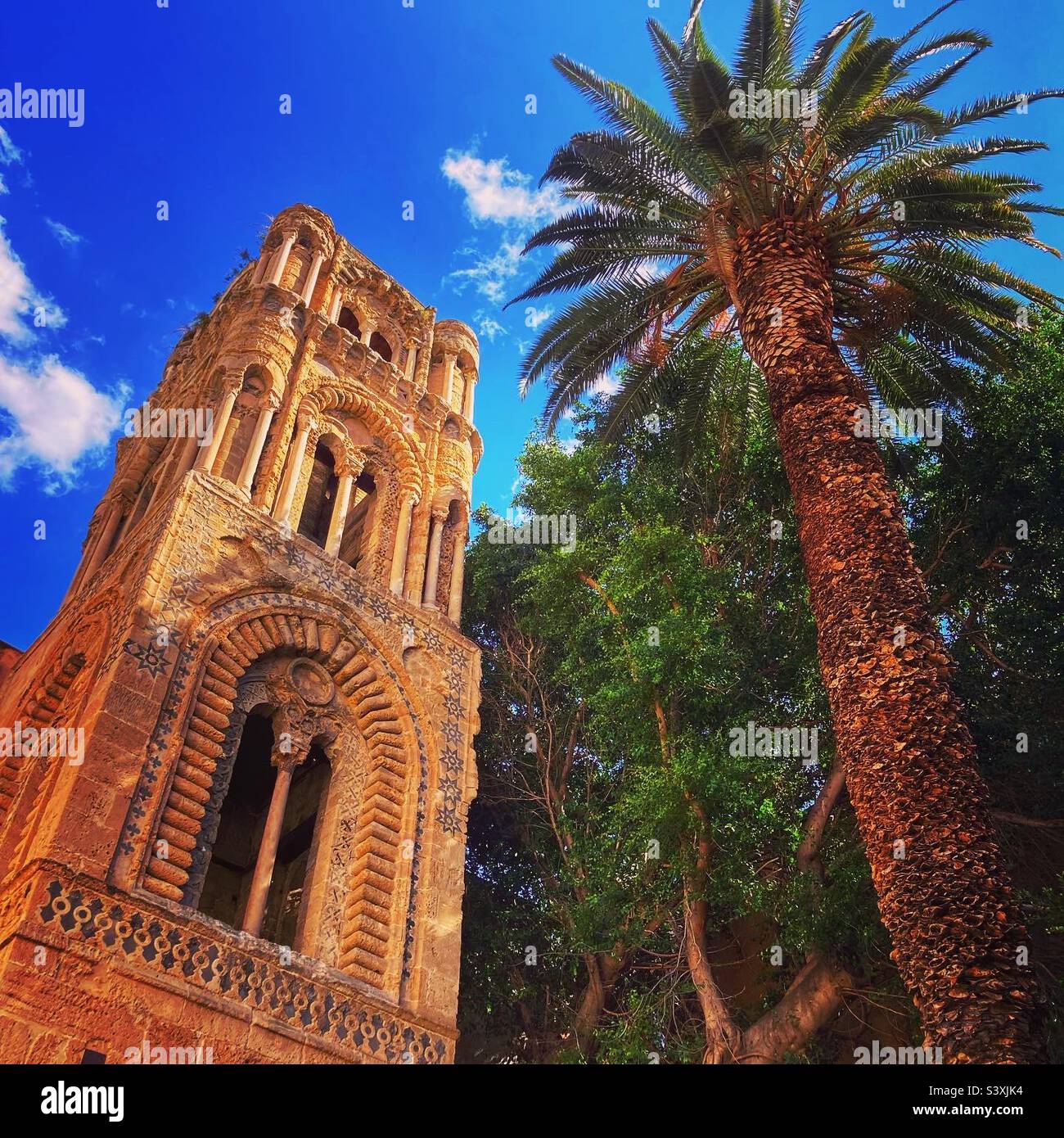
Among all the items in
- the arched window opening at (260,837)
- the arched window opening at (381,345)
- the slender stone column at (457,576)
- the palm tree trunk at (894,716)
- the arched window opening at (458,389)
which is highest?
the arched window opening at (381,345)

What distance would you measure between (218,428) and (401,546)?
3.03m

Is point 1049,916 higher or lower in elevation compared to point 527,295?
lower

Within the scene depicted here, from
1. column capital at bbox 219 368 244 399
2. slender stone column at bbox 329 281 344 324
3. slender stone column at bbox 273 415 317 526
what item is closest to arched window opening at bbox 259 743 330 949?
slender stone column at bbox 273 415 317 526

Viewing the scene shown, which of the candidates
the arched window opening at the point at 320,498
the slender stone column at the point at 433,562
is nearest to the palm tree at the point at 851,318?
the slender stone column at the point at 433,562

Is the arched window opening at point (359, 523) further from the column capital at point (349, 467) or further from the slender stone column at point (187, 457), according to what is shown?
the slender stone column at point (187, 457)

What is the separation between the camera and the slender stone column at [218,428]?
1279 cm

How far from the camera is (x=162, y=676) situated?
32.3 ft

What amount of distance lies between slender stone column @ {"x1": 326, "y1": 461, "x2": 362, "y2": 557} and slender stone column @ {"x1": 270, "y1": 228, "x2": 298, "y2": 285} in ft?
10.7

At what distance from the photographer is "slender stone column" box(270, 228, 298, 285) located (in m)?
16.2

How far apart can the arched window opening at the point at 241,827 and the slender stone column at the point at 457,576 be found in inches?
118

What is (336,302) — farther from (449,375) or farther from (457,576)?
(457,576)

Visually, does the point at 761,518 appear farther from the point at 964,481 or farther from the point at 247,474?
the point at 247,474

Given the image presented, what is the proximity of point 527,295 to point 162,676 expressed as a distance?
587cm
